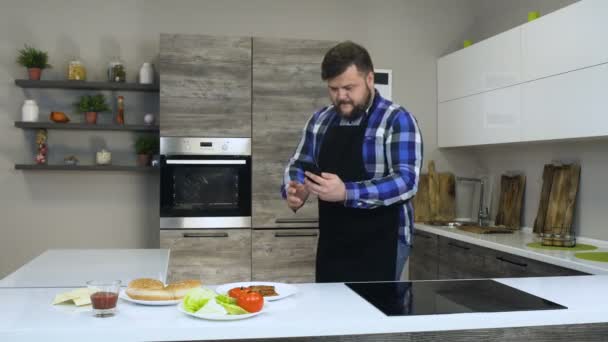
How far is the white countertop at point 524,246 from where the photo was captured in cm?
267

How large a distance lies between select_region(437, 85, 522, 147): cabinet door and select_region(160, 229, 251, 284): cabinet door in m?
1.69

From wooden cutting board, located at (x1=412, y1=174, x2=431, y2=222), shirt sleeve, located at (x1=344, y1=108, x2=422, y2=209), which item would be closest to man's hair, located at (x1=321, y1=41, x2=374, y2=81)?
shirt sleeve, located at (x1=344, y1=108, x2=422, y2=209)

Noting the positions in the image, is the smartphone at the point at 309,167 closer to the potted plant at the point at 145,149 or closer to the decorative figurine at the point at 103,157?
the potted plant at the point at 145,149

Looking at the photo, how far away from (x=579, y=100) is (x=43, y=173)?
3.45 m

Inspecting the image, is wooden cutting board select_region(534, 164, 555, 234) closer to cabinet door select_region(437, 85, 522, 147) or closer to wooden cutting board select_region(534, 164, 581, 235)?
wooden cutting board select_region(534, 164, 581, 235)

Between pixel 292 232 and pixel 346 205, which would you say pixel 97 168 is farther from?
pixel 346 205

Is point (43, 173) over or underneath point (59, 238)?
over

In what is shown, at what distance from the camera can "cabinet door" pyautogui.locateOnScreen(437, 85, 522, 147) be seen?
369 centimetres

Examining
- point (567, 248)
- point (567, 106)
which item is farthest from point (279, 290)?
point (567, 106)

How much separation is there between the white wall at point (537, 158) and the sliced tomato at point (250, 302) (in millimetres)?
2588

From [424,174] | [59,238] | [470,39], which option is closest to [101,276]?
[59,238]

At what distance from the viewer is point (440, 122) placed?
4699 mm

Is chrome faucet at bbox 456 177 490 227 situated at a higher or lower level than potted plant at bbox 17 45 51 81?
lower

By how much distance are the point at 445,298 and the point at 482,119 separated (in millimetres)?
2455
